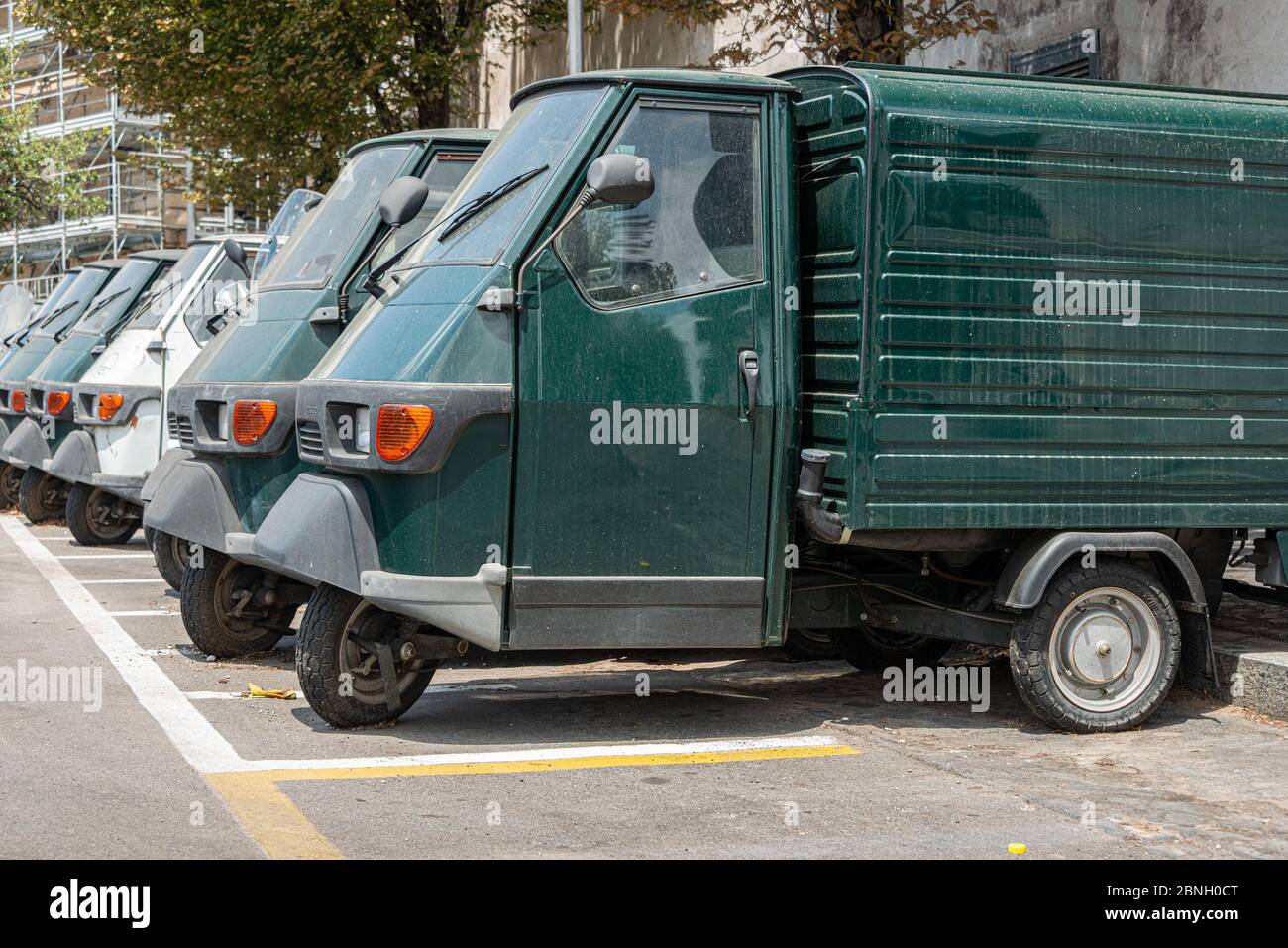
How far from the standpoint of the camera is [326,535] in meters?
6.55

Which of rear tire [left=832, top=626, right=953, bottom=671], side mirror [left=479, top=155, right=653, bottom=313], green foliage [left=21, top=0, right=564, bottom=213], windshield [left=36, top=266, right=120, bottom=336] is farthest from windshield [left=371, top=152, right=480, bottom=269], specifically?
green foliage [left=21, top=0, right=564, bottom=213]

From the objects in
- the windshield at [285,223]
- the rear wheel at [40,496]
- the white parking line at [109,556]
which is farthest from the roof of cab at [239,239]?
the rear wheel at [40,496]

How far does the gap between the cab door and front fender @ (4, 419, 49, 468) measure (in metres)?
9.39

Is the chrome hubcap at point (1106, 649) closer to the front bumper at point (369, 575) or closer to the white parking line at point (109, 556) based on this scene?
the front bumper at point (369, 575)

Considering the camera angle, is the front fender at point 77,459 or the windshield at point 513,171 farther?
the front fender at point 77,459

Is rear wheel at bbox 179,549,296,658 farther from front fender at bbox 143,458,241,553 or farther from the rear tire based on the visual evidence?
the rear tire

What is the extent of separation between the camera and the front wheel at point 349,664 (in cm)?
685

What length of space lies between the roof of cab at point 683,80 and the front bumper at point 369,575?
1.83m

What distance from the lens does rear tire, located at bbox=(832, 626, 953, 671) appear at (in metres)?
8.56

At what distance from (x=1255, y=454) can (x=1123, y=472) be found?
Result: 641 mm

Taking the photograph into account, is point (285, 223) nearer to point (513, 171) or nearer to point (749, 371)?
point (513, 171)

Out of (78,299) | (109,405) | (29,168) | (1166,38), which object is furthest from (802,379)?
(29,168)

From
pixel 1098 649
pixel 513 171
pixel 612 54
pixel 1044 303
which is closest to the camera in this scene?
pixel 513 171

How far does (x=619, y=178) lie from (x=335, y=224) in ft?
9.90
